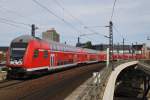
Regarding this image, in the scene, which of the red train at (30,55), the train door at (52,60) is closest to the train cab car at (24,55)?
the red train at (30,55)

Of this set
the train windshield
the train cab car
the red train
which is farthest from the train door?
the train windshield

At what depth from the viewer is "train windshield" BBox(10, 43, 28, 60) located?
28.0 meters

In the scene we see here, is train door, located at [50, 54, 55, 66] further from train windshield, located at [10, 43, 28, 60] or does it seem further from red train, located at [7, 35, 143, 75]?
train windshield, located at [10, 43, 28, 60]

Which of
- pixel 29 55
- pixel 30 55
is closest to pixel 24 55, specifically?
pixel 29 55

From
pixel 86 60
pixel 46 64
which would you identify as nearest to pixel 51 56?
pixel 46 64

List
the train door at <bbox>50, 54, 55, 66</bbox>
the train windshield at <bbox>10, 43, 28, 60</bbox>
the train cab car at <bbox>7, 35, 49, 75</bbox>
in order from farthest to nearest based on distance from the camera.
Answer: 1. the train door at <bbox>50, 54, 55, 66</bbox>
2. the train windshield at <bbox>10, 43, 28, 60</bbox>
3. the train cab car at <bbox>7, 35, 49, 75</bbox>

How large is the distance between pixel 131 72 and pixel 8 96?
69.6 meters

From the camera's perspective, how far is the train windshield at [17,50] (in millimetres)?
27995

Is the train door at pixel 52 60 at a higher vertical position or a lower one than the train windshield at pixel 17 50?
lower

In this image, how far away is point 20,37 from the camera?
29578mm

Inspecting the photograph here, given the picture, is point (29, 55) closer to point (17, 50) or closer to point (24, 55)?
point (24, 55)

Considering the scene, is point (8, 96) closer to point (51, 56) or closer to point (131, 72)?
point (51, 56)

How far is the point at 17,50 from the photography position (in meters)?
28.3

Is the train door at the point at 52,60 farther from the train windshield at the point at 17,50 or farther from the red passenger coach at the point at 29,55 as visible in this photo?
the train windshield at the point at 17,50
